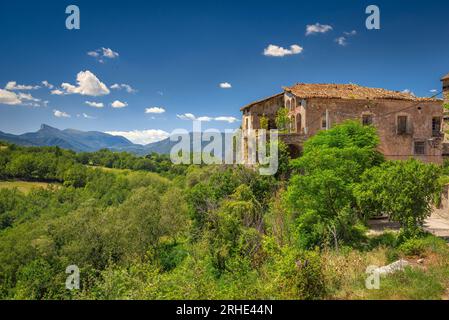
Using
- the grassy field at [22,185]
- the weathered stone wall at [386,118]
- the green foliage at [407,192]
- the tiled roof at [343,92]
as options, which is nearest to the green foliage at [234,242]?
the green foliage at [407,192]

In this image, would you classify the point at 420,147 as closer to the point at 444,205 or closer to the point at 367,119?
the point at 367,119

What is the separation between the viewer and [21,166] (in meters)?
82.2

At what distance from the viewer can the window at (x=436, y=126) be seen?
2833 centimetres

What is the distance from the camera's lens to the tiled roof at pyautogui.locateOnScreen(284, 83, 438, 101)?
27.4m

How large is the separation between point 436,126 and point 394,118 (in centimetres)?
401

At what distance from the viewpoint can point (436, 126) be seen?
28438 millimetres

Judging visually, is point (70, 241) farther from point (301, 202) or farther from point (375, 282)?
point (375, 282)

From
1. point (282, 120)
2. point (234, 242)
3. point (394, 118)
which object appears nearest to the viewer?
point (234, 242)

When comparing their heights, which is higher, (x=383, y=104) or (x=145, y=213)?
(x=383, y=104)

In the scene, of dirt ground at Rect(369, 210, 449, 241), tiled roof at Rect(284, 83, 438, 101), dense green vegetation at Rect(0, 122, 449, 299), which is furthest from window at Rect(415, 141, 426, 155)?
dirt ground at Rect(369, 210, 449, 241)

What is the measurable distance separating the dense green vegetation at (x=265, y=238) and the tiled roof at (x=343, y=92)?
20.7 feet

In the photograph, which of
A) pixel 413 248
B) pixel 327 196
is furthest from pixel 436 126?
pixel 413 248

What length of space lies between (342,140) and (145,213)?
23263mm
